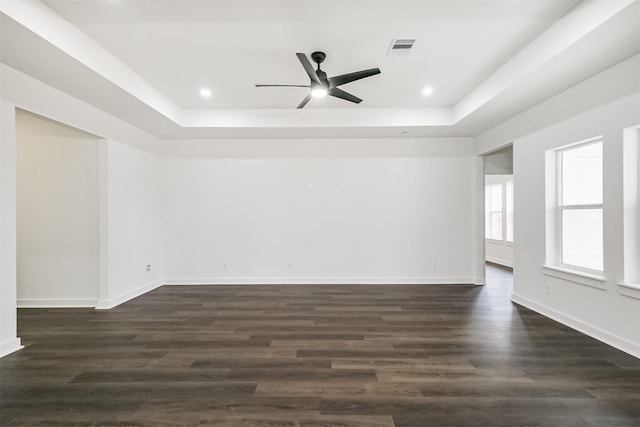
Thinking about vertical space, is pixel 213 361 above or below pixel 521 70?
below

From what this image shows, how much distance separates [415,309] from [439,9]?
3234 millimetres

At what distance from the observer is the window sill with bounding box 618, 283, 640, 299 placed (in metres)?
2.46

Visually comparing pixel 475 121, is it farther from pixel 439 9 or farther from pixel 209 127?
pixel 209 127

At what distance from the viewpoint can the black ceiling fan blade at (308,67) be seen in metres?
2.48

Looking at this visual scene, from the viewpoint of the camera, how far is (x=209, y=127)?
449 cm

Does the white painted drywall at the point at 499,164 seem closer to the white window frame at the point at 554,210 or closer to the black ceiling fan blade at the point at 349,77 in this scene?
the white window frame at the point at 554,210

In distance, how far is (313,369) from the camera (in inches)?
90.4

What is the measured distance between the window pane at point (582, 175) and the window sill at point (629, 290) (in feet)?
2.85

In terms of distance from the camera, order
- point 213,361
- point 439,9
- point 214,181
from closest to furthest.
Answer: point 439,9
point 213,361
point 214,181

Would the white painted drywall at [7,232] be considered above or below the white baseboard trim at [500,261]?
above

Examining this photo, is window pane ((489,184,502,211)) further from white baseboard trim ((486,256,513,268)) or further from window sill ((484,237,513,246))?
white baseboard trim ((486,256,513,268))

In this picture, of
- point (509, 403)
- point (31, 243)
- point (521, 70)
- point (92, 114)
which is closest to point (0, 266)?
point (31, 243)

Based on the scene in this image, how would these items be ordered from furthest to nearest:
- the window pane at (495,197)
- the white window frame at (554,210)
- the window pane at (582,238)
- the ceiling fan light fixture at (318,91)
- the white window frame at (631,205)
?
the window pane at (495,197)
the white window frame at (554,210)
the window pane at (582,238)
the ceiling fan light fixture at (318,91)
the white window frame at (631,205)

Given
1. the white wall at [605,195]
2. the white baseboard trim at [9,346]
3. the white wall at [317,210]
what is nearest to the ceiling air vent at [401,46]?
the white wall at [605,195]
